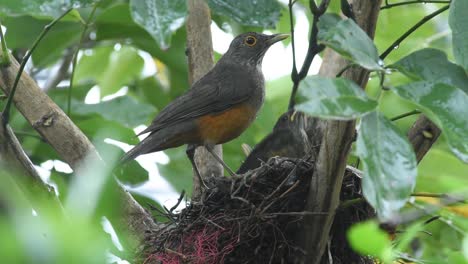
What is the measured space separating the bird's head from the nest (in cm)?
241

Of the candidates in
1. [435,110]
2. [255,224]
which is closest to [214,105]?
[255,224]

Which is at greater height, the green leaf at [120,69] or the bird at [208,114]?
the green leaf at [120,69]

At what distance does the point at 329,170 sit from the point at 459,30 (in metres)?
1.04

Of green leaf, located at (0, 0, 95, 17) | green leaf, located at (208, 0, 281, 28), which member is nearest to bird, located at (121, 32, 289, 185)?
green leaf, located at (208, 0, 281, 28)

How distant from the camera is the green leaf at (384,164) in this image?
1872 mm

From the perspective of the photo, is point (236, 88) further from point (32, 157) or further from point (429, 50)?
point (429, 50)

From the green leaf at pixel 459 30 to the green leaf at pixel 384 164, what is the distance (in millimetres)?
441

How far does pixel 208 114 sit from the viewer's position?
5.94m

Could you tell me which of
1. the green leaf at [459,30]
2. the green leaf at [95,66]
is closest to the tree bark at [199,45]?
the green leaf at [95,66]

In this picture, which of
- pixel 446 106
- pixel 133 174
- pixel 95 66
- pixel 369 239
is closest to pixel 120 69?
pixel 95 66

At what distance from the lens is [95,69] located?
666 cm

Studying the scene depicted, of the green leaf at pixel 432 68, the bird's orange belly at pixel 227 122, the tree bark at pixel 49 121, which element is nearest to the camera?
the green leaf at pixel 432 68

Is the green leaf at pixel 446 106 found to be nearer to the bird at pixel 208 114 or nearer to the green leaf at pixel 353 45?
the green leaf at pixel 353 45

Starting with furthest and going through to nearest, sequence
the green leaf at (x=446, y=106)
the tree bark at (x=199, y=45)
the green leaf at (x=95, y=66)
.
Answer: the green leaf at (x=95, y=66) < the tree bark at (x=199, y=45) < the green leaf at (x=446, y=106)
